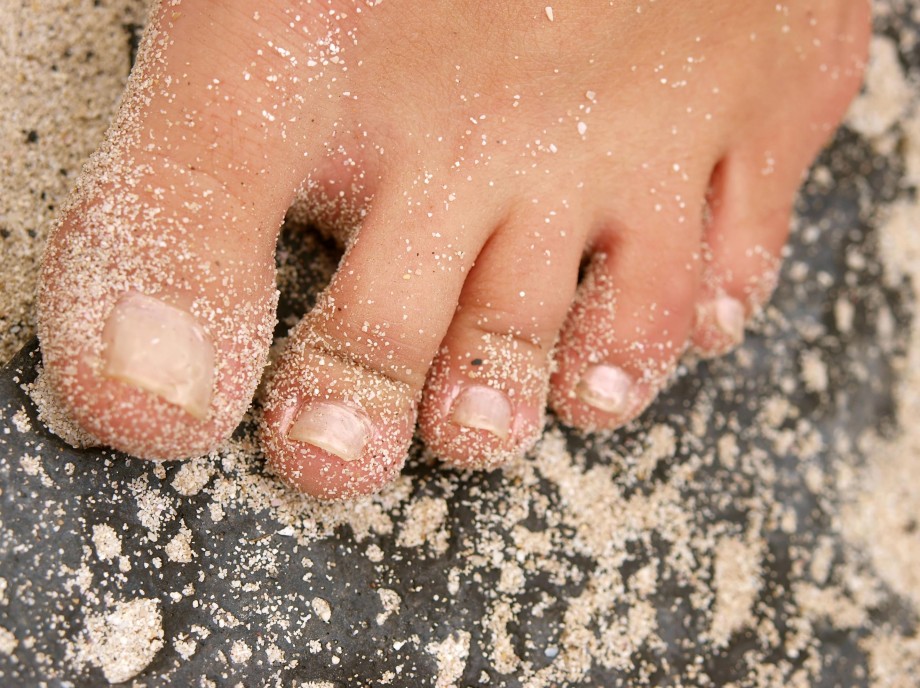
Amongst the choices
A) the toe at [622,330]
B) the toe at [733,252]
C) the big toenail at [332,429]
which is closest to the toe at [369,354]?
the big toenail at [332,429]

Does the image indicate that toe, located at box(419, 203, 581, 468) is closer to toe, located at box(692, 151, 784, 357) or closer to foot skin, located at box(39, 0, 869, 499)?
foot skin, located at box(39, 0, 869, 499)

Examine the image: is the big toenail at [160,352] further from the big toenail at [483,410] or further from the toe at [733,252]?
the toe at [733,252]

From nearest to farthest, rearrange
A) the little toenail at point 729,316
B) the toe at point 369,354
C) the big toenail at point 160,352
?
the big toenail at point 160,352 → the toe at point 369,354 → the little toenail at point 729,316

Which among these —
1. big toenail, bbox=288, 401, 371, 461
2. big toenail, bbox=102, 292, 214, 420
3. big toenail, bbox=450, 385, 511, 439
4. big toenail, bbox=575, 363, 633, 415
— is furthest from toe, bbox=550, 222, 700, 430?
big toenail, bbox=102, 292, 214, 420

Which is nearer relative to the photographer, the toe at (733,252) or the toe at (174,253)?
the toe at (174,253)

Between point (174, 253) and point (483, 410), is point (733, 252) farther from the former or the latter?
point (174, 253)

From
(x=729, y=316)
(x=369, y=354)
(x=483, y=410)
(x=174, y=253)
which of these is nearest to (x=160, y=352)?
(x=174, y=253)
